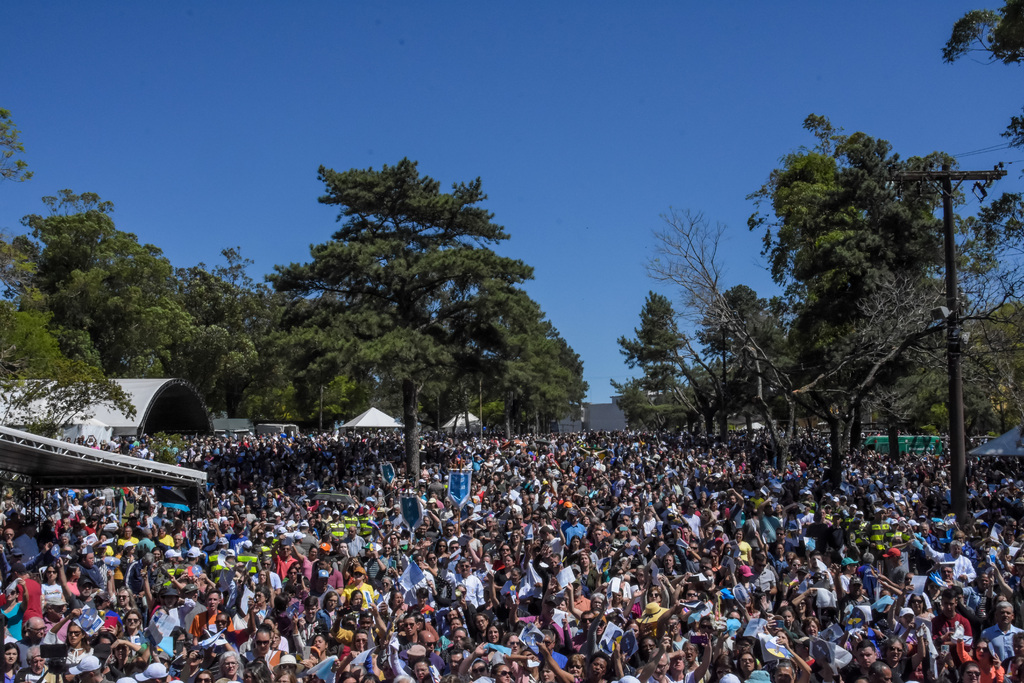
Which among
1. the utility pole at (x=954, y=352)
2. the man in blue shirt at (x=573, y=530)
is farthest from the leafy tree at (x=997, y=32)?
the man in blue shirt at (x=573, y=530)

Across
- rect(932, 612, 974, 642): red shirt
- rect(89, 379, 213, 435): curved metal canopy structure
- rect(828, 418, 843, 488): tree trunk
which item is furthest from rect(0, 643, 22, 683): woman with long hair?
rect(89, 379, 213, 435): curved metal canopy structure

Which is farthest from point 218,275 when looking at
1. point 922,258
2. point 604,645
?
point 604,645

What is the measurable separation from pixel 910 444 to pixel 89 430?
36579 millimetres

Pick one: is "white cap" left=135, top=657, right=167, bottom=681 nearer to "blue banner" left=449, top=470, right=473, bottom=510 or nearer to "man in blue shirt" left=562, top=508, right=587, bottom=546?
"man in blue shirt" left=562, top=508, right=587, bottom=546

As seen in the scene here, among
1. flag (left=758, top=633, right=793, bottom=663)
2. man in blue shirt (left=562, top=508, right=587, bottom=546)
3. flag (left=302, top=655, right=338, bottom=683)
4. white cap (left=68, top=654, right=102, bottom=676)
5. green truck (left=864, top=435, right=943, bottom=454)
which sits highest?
green truck (left=864, top=435, right=943, bottom=454)

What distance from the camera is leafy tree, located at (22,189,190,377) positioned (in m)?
50.0

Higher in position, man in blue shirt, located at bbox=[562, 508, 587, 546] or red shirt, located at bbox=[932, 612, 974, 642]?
man in blue shirt, located at bbox=[562, 508, 587, 546]

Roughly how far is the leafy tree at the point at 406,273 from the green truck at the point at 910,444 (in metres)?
20.2

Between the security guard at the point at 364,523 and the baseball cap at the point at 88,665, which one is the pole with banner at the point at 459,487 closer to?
the security guard at the point at 364,523

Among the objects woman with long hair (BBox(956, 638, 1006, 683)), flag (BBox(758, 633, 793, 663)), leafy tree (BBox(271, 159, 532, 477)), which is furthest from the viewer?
leafy tree (BBox(271, 159, 532, 477))

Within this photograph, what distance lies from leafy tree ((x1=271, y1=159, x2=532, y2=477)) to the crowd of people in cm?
1045

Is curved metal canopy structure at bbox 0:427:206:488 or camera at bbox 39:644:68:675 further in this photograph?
curved metal canopy structure at bbox 0:427:206:488

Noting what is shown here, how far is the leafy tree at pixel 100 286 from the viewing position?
50.0m

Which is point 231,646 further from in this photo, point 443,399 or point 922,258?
point 443,399
